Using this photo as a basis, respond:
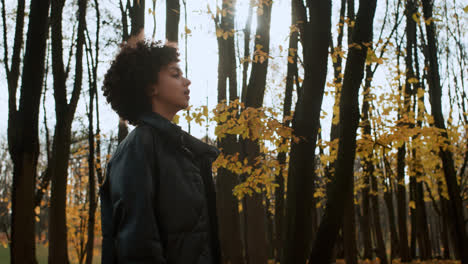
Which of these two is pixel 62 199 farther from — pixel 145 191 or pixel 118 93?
pixel 145 191

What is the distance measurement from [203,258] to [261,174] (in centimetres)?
448

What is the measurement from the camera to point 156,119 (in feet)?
6.04

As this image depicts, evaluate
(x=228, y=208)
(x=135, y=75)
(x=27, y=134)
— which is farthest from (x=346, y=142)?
(x=228, y=208)

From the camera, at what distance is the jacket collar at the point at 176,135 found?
5.89 feet

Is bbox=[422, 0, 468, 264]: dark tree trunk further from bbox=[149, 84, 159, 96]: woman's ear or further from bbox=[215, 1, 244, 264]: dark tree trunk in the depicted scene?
bbox=[149, 84, 159, 96]: woman's ear

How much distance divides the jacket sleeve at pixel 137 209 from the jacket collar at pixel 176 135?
13 cm

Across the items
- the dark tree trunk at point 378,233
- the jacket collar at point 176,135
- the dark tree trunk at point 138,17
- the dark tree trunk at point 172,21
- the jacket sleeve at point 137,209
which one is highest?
the dark tree trunk at point 138,17

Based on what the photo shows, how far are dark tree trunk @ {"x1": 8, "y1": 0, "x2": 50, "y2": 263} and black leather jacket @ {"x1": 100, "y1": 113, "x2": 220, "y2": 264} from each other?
2732 millimetres

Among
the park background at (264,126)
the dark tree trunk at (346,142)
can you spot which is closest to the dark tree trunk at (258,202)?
the park background at (264,126)

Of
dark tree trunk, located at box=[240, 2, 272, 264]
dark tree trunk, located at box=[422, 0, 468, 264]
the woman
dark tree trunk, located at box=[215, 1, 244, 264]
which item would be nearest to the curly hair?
the woman

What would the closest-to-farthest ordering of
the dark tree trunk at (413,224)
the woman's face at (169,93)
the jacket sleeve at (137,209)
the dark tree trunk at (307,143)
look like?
the jacket sleeve at (137,209) → the woman's face at (169,93) → the dark tree trunk at (307,143) → the dark tree trunk at (413,224)

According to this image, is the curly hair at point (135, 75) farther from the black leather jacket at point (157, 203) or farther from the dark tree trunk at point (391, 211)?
the dark tree trunk at point (391, 211)

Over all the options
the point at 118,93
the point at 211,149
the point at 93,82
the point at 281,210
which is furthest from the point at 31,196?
the point at 281,210

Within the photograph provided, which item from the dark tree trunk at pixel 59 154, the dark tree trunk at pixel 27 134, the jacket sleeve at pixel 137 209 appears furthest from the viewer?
the dark tree trunk at pixel 59 154
